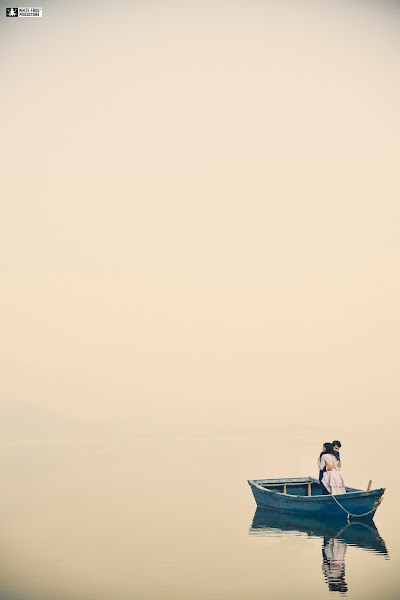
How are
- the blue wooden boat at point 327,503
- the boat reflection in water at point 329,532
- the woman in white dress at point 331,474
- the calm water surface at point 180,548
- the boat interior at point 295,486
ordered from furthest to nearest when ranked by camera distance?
the boat interior at point 295,486 → the woman in white dress at point 331,474 → the blue wooden boat at point 327,503 → the boat reflection in water at point 329,532 → the calm water surface at point 180,548

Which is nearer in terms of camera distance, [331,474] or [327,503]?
[327,503]

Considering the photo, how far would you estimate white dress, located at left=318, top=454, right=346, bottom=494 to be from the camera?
1888cm

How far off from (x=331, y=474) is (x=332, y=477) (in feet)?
0.21

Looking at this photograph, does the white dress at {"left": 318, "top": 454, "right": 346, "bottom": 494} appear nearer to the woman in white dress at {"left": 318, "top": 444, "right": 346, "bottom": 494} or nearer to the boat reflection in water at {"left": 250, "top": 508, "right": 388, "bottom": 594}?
the woman in white dress at {"left": 318, "top": 444, "right": 346, "bottom": 494}

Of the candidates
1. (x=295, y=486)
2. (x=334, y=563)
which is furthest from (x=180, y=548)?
(x=295, y=486)

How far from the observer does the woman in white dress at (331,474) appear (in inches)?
742

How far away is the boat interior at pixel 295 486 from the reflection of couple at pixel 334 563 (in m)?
4.07

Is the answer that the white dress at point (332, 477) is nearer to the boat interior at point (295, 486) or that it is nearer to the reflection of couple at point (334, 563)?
the reflection of couple at point (334, 563)

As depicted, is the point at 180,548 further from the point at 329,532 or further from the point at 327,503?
the point at 327,503

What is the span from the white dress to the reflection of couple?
1.63 m

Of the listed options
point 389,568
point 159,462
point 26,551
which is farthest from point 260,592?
point 159,462

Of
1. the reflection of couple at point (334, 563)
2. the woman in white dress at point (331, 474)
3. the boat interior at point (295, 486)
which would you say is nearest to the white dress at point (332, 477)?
the woman in white dress at point (331, 474)

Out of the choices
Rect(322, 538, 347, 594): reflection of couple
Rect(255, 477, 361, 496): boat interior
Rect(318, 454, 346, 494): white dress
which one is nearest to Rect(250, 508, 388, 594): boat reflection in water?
Rect(322, 538, 347, 594): reflection of couple

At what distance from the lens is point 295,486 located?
21656mm
